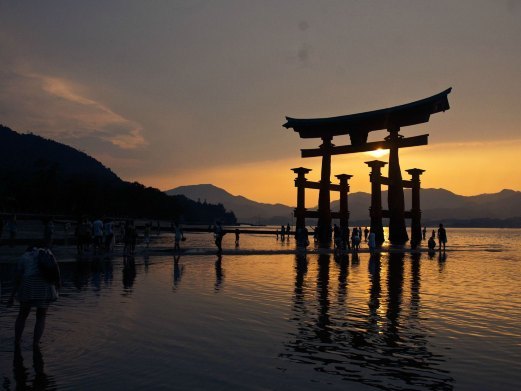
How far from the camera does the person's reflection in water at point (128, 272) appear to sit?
48.8ft

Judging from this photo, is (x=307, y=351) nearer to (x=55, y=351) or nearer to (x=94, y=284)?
(x=55, y=351)

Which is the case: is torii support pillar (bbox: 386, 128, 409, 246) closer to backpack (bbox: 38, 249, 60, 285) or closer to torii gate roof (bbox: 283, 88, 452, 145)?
torii gate roof (bbox: 283, 88, 452, 145)

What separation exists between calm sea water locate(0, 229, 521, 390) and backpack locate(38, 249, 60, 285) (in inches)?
40.0

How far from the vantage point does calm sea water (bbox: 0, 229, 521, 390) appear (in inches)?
249

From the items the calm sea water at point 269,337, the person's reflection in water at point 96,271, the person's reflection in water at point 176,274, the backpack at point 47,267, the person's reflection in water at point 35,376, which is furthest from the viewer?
the person's reflection in water at point 176,274

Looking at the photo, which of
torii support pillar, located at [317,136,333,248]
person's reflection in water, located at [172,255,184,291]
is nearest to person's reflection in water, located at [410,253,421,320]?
person's reflection in water, located at [172,255,184,291]

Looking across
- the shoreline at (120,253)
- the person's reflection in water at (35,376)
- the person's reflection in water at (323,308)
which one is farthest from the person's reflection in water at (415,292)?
the shoreline at (120,253)

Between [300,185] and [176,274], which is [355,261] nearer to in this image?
[176,274]

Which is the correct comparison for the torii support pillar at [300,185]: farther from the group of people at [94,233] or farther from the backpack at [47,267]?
the backpack at [47,267]

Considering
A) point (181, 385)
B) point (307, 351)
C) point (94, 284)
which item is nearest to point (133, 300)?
point (94, 284)

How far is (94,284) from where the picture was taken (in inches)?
598

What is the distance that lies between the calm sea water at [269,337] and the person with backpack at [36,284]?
377mm

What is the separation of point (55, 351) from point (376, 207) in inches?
1809

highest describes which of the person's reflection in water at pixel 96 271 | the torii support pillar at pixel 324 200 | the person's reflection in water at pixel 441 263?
the torii support pillar at pixel 324 200
